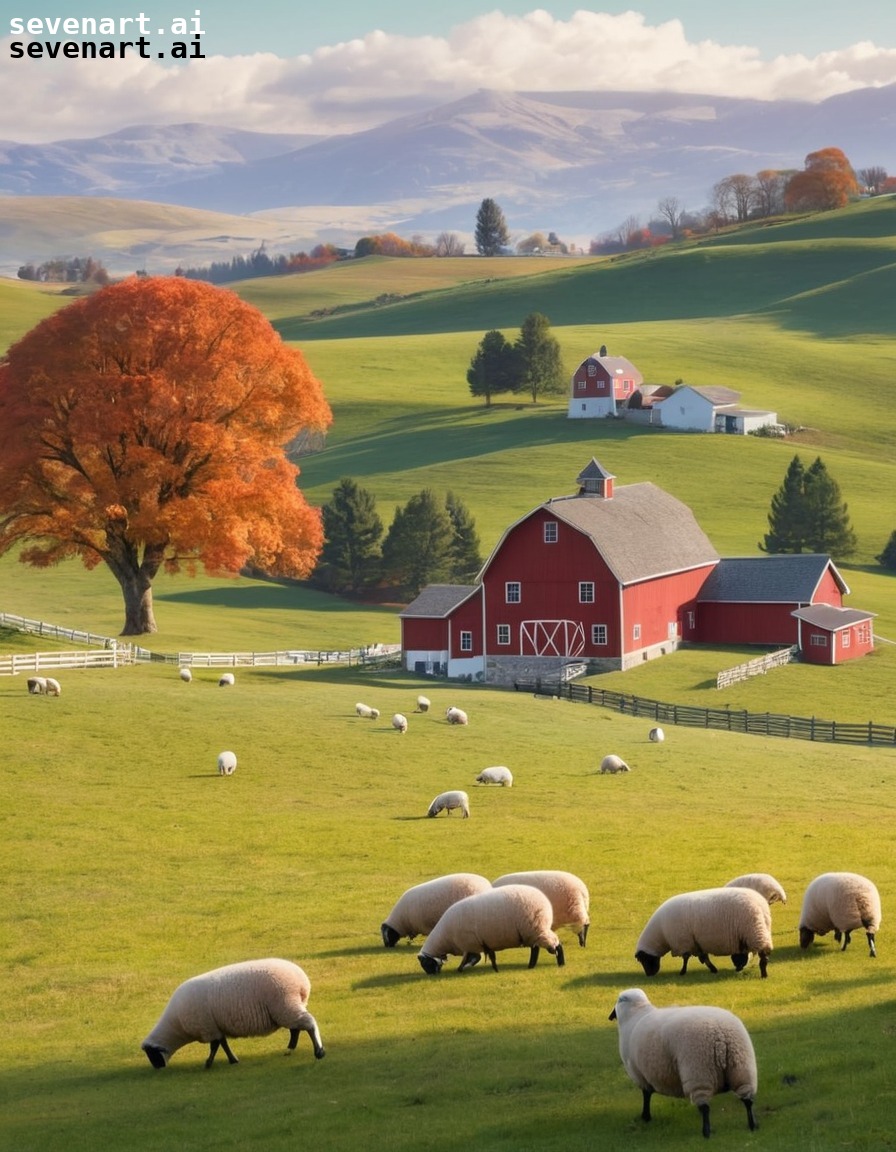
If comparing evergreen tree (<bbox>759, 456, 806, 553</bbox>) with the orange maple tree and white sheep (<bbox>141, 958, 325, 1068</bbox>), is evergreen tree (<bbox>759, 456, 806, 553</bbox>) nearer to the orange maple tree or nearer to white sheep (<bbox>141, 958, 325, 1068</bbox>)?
the orange maple tree

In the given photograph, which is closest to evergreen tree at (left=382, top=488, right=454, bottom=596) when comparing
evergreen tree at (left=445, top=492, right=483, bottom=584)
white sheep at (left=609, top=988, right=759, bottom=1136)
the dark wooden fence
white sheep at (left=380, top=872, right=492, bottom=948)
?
evergreen tree at (left=445, top=492, right=483, bottom=584)

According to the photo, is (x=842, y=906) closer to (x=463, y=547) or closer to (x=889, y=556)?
(x=463, y=547)

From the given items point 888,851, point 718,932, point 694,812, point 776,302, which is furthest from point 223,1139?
point 776,302

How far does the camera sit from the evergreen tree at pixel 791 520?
90625 mm

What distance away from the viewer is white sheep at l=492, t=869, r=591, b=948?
21.3 m

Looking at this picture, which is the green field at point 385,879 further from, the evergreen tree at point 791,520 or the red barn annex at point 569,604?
the evergreen tree at point 791,520

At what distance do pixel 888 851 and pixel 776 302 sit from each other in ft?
515

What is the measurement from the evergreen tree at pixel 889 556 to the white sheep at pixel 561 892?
7243cm

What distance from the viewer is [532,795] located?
3516 centimetres

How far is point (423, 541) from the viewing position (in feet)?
292

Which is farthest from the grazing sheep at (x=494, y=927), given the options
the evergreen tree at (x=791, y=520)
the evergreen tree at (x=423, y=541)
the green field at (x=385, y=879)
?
the evergreen tree at (x=791, y=520)

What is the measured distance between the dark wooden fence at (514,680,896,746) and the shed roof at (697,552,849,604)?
16.4 meters

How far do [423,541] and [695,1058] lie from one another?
247ft

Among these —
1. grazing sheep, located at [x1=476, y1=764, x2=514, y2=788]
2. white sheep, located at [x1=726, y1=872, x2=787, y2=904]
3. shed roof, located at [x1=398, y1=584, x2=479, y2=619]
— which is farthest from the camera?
shed roof, located at [x1=398, y1=584, x2=479, y2=619]
